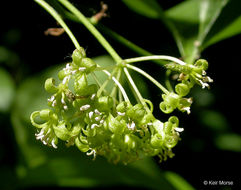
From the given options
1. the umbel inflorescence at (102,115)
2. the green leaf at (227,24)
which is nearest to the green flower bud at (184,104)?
the umbel inflorescence at (102,115)

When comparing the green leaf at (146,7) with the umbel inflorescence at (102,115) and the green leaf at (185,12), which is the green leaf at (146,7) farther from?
the umbel inflorescence at (102,115)

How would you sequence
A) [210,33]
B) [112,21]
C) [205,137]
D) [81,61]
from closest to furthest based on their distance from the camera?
[81,61]
[210,33]
[112,21]
[205,137]

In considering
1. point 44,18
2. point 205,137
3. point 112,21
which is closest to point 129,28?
point 112,21

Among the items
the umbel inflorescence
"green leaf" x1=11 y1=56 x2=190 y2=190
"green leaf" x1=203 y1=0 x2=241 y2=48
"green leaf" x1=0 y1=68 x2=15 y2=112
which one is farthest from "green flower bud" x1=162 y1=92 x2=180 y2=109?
"green leaf" x1=0 y1=68 x2=15 y2=112

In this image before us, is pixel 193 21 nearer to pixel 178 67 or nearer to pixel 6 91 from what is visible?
pixel 178 67

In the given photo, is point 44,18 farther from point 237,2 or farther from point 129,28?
point 237,2

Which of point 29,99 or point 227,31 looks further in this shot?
point 29,99

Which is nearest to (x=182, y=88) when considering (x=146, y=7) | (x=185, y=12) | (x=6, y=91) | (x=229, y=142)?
(x=146, y=7)
